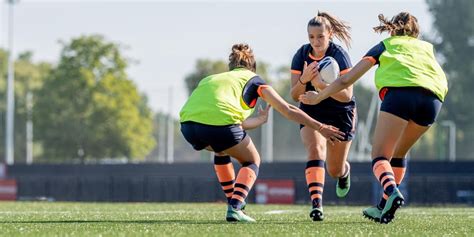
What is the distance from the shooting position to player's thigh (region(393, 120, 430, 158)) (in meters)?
10.8

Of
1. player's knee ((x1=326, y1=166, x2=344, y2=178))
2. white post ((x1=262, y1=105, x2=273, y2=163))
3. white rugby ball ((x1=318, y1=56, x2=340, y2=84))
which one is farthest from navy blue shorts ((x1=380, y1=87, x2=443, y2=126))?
white post ((x1=262, y1=105, x2=273, y2=163))

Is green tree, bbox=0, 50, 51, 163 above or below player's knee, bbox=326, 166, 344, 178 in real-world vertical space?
below

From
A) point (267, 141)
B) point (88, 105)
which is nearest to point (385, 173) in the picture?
point (88, 105)

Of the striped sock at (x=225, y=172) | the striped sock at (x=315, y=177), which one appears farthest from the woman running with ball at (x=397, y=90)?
the striped sock at (x=225, y=172)

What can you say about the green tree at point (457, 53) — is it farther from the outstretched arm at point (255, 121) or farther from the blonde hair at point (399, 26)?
the blonde hair at point (399, 26)

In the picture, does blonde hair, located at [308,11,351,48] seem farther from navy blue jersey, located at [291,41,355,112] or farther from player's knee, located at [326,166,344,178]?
player's knee, located at [326,166,344,178]

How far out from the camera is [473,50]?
278 feet

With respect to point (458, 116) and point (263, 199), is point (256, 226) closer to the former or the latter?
point (263, 199)

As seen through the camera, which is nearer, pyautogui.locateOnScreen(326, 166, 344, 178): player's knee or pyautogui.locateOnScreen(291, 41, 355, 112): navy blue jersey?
pyautogui.locateOnScreen(291, 41, 355, 112): navy blue jersey

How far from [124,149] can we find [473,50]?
33.9m

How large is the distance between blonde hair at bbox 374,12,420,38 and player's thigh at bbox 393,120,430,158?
888 mm

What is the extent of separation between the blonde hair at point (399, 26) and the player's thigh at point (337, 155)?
1.41 m

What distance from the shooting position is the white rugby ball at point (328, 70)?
11.1 m

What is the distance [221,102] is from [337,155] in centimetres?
164
